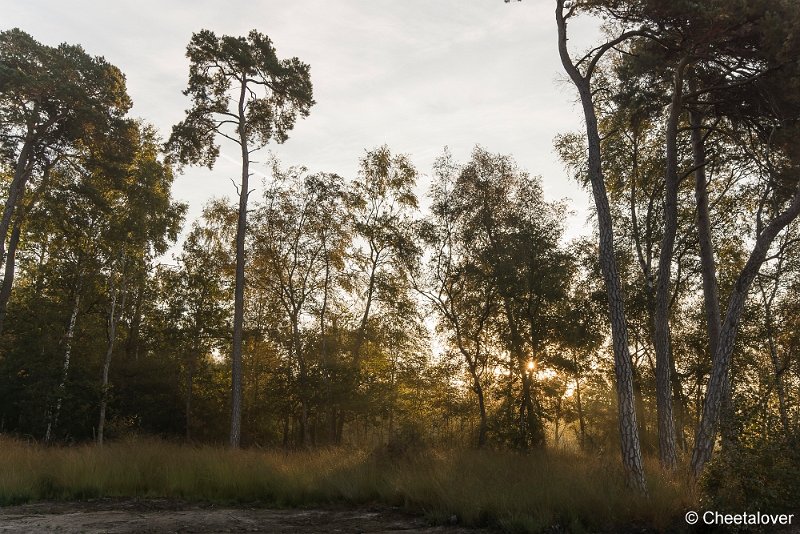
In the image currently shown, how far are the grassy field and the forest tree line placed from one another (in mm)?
1698

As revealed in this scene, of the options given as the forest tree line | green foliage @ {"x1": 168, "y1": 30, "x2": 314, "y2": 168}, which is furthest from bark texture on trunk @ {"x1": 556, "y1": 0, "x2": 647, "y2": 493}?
green foliage @ {"x1": 168, "y1": 30, "x2": 314, "y2": 168}

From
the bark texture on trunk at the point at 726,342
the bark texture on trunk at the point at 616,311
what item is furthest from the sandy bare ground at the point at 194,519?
the bark texture on trunk at the point at 726,342

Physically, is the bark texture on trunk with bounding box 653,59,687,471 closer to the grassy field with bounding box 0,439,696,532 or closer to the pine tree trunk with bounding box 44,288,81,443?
the grassy field with bounding box 0,439,696,532

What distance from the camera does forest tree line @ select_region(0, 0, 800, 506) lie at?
1218 centimetres

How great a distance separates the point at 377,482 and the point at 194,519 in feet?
11.6

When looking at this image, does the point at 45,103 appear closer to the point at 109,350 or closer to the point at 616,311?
the point at 109,350

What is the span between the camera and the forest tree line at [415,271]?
12.2m

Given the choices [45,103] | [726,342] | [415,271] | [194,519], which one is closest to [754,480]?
[726,342]

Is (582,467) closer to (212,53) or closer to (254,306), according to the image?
(212,53)

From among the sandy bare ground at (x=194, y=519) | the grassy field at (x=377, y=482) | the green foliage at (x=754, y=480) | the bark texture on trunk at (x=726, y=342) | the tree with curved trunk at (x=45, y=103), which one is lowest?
the sandy bare ground at (x=194, y=519)

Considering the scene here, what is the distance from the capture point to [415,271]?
21.0 meters

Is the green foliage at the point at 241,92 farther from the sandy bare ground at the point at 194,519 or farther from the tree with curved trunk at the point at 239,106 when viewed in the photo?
the sandy bare ground at the point at 194,519

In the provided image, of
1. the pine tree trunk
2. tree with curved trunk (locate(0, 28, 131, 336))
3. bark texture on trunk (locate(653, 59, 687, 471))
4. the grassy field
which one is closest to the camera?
the grassy field

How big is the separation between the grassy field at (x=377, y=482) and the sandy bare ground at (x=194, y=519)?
607 mm
